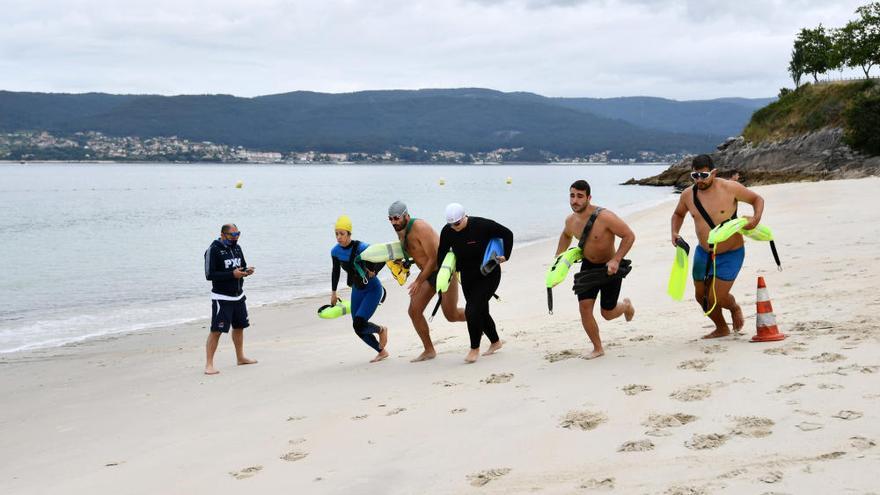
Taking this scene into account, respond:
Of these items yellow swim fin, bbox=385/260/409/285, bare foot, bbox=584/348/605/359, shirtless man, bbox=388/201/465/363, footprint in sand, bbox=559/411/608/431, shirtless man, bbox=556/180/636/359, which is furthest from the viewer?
yellow swim fin, bbox=385/260/409/285

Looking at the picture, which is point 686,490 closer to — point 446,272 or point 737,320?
point 737,320

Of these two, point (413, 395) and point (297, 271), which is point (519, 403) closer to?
point (413, 395)

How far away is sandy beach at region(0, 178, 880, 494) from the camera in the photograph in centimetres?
481

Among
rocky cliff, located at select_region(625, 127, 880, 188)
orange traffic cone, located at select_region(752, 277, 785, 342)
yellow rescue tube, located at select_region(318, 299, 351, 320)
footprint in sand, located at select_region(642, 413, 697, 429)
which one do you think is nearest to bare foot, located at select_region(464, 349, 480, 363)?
yellow rescue tube, located at select_region(318, 299, 351, 320)

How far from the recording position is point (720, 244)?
301 inches

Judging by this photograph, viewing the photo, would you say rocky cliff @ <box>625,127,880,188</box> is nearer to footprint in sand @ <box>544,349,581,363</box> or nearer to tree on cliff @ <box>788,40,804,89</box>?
tree on cliff @ <box>788,40,804,89</box>

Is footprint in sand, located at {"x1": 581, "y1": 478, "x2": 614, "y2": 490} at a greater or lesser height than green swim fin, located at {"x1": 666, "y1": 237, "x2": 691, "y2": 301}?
lesser

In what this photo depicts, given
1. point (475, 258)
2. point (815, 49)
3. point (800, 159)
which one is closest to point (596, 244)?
point (475, 258)

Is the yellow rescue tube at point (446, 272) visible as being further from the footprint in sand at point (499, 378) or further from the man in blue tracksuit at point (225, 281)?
the man in blue tracksuit at point (225, 281)

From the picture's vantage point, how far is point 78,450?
6637 millimetres

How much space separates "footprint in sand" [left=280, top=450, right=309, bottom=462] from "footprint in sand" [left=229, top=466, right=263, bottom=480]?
0.63 feet

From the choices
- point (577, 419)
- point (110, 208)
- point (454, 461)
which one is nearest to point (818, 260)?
point (577, 419)

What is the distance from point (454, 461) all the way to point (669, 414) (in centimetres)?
152

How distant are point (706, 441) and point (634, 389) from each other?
1.37 metres
